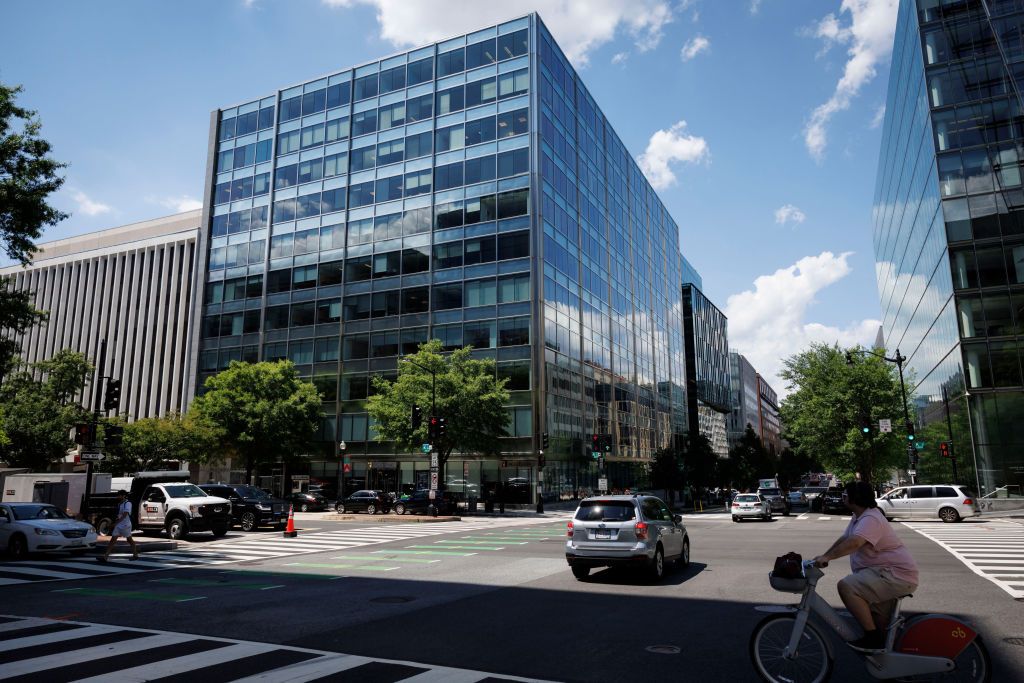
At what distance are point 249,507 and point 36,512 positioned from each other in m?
9.47

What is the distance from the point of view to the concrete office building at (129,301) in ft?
287

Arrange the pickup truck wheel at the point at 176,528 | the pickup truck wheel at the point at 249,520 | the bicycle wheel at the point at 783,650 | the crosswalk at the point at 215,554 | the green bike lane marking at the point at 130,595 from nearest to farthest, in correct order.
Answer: the bicycle wheel at the point at 783,650, the green bike lane marking at the point at 130,595, the crosswalk at the point at 215,554, the pickup truck wheel at the point at 176,528, the pickup truck wheel at the point at 249,520

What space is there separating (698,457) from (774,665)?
217ft

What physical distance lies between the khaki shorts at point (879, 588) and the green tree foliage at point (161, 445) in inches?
2055

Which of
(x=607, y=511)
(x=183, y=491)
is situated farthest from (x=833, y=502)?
(x=183, y=491)

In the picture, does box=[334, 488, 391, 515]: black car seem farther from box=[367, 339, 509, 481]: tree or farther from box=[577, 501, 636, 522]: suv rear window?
box=[577, 501, 636, 522]: suv rear window

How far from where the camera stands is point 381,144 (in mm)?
61062

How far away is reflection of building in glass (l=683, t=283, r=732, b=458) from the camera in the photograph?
110 m

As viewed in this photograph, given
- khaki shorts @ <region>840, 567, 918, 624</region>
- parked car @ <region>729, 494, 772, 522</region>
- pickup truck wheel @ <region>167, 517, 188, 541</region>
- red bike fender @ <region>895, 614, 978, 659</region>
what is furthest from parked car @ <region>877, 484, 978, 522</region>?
pickup truck wheel @ <region>167, 517, 188, 541</region>

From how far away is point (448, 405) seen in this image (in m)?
43.3

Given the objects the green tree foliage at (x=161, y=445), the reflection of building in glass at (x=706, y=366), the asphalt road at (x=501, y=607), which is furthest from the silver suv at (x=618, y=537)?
the reflection of building in glass at (x=706, y=366)

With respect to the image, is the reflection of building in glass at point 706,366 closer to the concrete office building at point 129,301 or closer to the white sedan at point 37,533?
the concrete office building at point 129,301

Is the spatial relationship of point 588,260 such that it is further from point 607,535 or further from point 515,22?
point 607,535

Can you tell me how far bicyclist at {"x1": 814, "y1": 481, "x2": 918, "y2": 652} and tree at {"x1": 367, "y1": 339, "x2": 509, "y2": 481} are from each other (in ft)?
120
